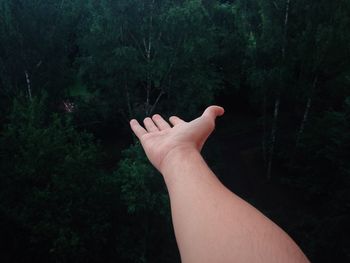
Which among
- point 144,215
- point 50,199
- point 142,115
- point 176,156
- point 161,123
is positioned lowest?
point 144,215

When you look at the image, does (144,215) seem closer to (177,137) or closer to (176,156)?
(177,137)

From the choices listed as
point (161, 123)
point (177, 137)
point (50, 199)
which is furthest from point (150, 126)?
point (50, 199)

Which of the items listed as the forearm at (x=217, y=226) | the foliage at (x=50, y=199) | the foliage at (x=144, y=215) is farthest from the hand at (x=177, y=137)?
the foliage at (x=144, y=215)

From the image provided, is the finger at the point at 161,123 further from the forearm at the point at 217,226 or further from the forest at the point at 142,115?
the forest at the point at 142,115

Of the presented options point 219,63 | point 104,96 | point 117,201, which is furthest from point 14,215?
point 219,63

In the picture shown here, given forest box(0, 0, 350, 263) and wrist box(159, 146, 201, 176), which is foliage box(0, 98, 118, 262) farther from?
wrist box(159, 146, 201, 176)
